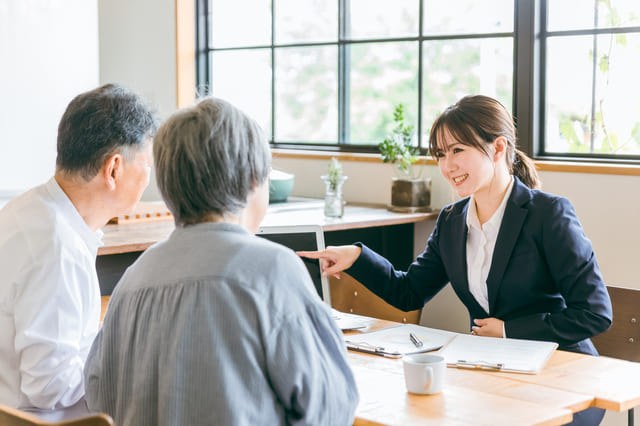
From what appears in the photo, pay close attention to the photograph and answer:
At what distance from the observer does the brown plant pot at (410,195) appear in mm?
3594

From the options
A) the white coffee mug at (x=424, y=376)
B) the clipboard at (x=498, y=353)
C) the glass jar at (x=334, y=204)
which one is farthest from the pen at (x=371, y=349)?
the glass jar at (x=334, y=204)

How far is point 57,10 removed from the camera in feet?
13.2

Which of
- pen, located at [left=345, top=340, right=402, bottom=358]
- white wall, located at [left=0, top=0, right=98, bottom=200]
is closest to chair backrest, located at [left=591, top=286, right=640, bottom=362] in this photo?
pen, located at [left=345, top=340, right=402, bottom=358]

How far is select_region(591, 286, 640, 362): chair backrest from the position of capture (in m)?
2.23

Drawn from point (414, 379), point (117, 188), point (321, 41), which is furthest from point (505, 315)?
point (321, 41)

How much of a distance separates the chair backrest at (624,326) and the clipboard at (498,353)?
17.7 inches

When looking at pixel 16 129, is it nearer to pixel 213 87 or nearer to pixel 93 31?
pixel 93 31

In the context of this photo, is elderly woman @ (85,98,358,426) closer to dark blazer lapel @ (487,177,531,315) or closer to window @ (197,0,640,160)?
dark blazer lapel @ (487,177,531,315)

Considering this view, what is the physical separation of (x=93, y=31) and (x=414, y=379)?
3.35 meters

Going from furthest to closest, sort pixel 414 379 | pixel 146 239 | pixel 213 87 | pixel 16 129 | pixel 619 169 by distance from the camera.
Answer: pixel 213 87, pixel 16 129, pixel 619 169, pixel 146 239, pixel 414 379

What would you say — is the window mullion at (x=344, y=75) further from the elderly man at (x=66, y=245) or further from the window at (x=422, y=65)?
the elderly man at (x=66, y=245)

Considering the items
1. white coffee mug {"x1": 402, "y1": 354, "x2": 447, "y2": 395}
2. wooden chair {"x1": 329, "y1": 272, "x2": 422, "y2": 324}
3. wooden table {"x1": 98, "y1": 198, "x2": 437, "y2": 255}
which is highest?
wooden table {"x1": 98, "y1": 198, "x2": 437, "y2": 255}

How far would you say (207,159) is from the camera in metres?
1.20

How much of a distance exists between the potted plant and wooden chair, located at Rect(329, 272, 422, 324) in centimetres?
89
